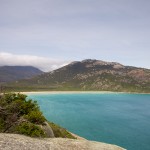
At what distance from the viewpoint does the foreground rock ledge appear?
85.8ft

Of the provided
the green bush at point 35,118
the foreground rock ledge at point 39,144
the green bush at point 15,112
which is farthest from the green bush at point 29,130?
the green bush at point 35,118

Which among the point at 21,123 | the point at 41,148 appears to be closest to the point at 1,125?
the point at 21,123

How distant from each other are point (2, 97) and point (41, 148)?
18.3m

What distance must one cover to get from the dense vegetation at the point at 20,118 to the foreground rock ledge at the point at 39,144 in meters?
2.21

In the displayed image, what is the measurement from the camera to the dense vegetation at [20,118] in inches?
1265

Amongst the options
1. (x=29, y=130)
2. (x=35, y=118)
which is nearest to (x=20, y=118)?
(x=35, y=118)

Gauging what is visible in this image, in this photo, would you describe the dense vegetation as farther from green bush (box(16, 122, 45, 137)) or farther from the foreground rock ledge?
the foreground rock ledge

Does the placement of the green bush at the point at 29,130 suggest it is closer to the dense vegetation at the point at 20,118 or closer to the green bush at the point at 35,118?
the dense vegetation at the point at 20,118

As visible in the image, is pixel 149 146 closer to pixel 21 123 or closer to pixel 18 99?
pixel 18 99

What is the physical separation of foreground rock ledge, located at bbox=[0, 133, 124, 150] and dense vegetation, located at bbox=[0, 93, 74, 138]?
2210 mm

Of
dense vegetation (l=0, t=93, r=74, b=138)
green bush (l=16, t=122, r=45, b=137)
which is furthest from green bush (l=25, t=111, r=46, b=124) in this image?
green bush (l=16, t=122, r=45, b=137)

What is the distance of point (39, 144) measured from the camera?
28.2 m

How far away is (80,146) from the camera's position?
3045 cm

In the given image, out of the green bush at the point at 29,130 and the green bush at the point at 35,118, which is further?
the green bush at the point at 35,118
